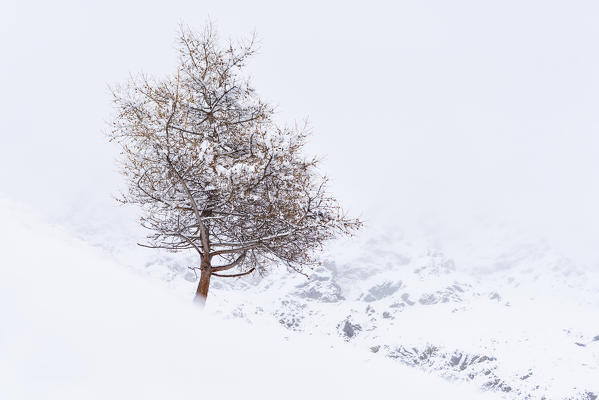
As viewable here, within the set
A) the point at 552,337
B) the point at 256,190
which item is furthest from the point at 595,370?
the point at 256,190

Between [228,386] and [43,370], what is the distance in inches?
43.3

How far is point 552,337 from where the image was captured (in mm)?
119188

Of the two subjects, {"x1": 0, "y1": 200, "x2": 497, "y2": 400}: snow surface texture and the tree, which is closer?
{"x1": 0, "y1": 200, "x2": 497, "y2": 400}: snow surface texture

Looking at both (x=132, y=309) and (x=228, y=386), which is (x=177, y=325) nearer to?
(x=132, y=309)

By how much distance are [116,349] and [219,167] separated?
578 cm

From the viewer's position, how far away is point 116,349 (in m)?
2.50

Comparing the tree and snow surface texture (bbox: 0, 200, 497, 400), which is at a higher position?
the tree

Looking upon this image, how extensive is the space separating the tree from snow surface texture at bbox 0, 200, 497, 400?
3.93 metres

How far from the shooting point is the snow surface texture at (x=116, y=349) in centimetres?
215

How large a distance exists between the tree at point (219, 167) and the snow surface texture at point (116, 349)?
393cm

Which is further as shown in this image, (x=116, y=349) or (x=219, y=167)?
(x=219, y=167)

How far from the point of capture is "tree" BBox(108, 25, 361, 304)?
7.74 meters

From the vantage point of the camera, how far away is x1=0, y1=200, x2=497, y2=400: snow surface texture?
2148mm

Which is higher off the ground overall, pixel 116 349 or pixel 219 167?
pixel 219 167
